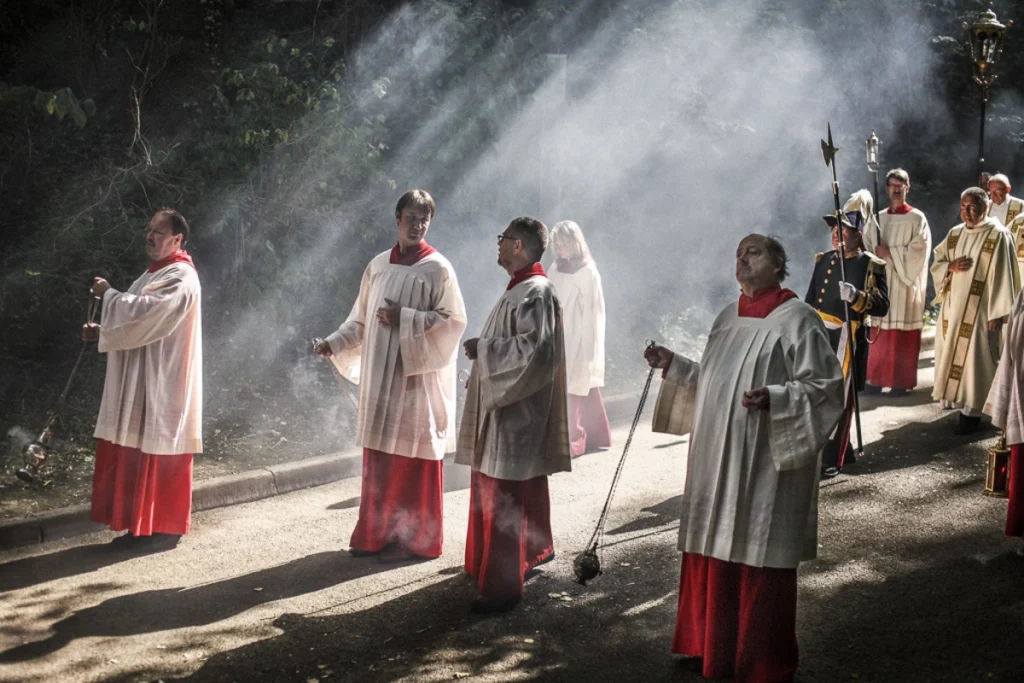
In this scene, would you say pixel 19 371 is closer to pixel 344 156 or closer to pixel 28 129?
pixel 28 129

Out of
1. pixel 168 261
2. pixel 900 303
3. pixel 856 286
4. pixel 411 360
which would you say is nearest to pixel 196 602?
pixel 411 360

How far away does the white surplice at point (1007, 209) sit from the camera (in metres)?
12.0

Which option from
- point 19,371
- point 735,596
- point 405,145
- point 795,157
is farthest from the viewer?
point 795,157

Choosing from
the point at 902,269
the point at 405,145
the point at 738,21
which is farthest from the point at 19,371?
the point at 738,21

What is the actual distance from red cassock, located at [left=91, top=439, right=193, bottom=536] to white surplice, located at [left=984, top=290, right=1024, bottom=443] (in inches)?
206

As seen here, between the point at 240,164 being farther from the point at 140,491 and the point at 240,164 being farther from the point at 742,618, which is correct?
the point at 742,618

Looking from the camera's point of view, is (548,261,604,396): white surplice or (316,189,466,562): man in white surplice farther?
(548,261,604,396): white surplice

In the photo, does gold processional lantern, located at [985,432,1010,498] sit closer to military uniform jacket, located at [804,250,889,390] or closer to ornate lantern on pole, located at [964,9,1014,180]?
military uniform jacket, located at [804,250,889,390]

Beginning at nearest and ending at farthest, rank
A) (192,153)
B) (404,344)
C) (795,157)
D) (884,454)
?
(404,344) → (884,454) → (192,153) → (795,157)

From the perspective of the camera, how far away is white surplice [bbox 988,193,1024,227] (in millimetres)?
12008

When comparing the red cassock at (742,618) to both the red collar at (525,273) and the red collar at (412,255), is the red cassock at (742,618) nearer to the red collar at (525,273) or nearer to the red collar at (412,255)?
the red collar at (525,273)

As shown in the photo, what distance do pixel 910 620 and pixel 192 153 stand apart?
334 inches

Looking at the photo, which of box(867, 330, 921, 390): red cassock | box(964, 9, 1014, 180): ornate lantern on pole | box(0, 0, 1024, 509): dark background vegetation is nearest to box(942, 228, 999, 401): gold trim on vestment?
box(964, 9, 1014, 180): ornate lantern on pole

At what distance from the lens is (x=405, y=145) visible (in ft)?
41.2
